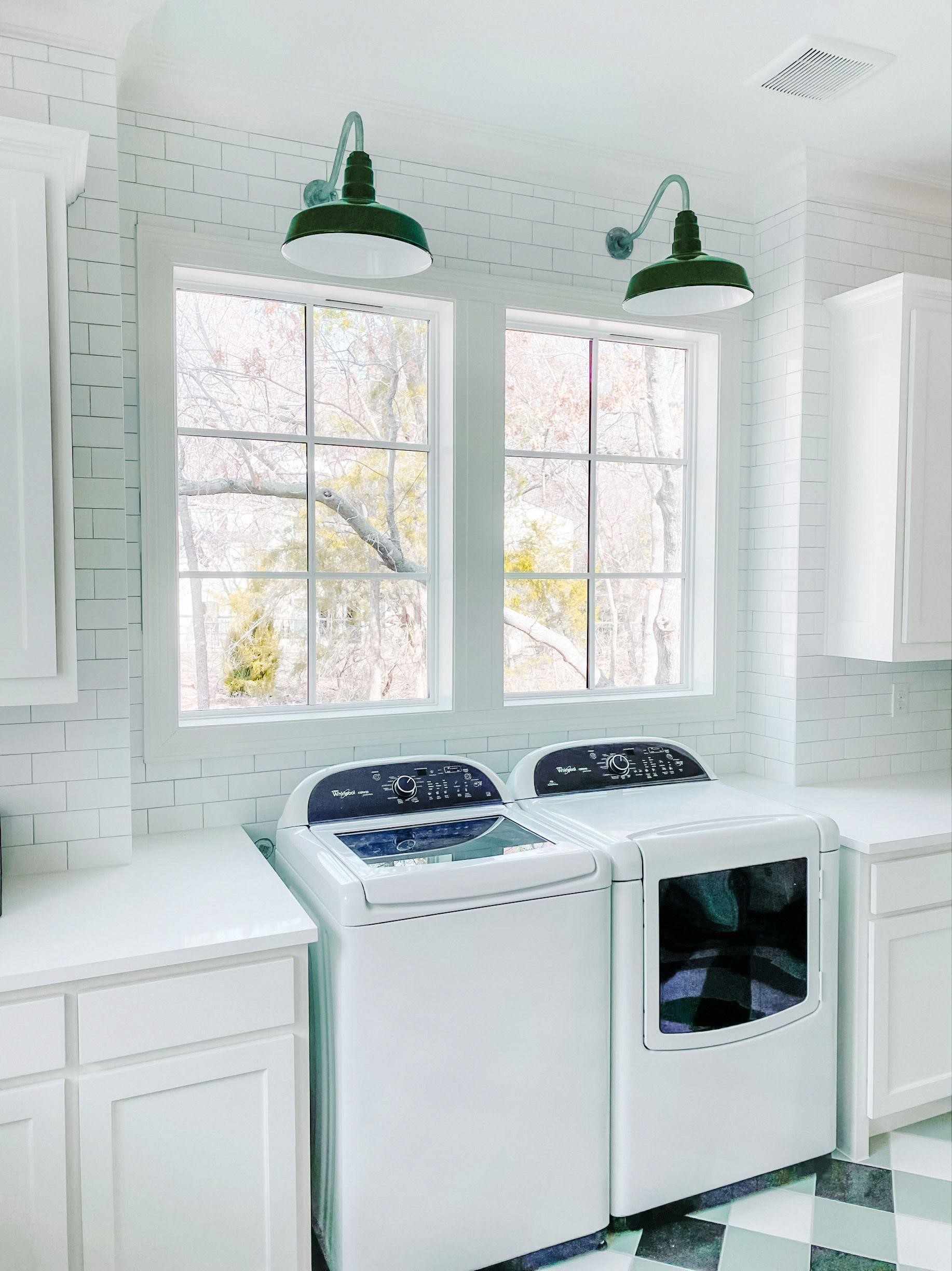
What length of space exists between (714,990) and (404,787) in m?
0.88

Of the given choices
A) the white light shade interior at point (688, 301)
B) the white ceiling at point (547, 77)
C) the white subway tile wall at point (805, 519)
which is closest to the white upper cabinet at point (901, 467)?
the white subway tile wall at point (805, 519)

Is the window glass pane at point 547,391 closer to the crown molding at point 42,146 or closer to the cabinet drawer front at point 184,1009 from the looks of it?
the crown molding at point 42,146

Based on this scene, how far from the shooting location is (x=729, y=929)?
2131 millimetres

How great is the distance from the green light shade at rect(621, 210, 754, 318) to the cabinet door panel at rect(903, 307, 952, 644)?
803 mm

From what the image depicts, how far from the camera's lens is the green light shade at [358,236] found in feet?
5.44

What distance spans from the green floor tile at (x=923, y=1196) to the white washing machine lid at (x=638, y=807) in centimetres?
84

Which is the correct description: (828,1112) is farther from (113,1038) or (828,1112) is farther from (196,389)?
(196,389)

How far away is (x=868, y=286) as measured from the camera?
→ 267cm

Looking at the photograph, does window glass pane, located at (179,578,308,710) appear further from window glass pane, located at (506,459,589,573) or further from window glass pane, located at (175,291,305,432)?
window glass pane, located at (506,459,589,573)

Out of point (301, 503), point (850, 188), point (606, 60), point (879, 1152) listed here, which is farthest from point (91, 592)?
point (850, 188)

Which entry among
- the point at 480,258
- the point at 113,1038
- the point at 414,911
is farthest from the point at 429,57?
the point at 113,1038

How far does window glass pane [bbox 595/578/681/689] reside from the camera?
9.77 feet

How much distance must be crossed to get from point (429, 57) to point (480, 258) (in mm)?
535

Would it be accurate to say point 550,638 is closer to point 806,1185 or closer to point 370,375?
point 370,375
